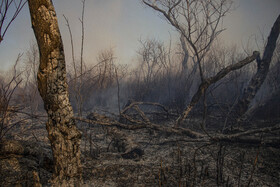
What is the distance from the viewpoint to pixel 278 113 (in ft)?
16.3

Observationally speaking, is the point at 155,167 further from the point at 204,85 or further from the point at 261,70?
the point at 261,70

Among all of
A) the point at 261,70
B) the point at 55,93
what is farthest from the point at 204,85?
the point at 55,93

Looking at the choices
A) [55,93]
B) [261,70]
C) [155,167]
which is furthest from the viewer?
[261,70]

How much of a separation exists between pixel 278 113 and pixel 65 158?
584 cm

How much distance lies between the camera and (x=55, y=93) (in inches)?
57.2

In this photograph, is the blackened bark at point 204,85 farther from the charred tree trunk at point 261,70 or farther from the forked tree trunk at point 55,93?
the forked tree trunk at point 55,93

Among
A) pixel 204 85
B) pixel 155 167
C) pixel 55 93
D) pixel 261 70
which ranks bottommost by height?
pixel 155 167

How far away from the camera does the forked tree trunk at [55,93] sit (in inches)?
55.6

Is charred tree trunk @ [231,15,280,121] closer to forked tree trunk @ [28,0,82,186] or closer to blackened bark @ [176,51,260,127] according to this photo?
blackened bark @ [176,51,260,127]

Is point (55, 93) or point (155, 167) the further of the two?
point (155, 167)

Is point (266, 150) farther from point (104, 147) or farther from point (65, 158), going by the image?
point (65, 158)

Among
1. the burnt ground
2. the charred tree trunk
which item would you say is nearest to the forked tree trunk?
the burnt ground

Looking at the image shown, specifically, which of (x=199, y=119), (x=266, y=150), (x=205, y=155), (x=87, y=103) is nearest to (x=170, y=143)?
(x=205, y=155)

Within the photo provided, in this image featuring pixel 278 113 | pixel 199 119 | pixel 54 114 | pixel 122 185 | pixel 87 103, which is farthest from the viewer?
pixel 87 103
